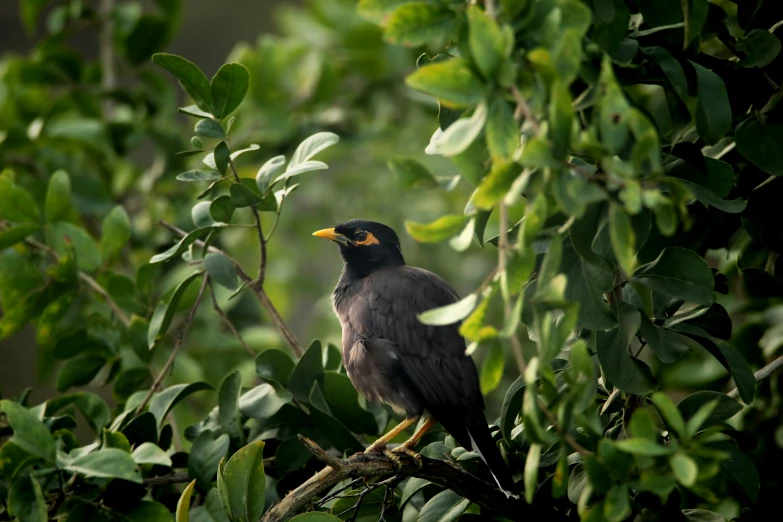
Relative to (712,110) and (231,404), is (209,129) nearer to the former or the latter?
(231,404)

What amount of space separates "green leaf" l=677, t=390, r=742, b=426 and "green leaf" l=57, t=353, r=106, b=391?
1.79m

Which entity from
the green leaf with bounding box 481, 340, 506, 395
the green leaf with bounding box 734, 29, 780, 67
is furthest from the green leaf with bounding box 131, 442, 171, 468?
the green leaf with bounding box 734, 29, 780, 67

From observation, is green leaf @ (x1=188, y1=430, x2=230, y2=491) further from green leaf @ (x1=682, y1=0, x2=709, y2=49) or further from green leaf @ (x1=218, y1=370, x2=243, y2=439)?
green leaf @ (x1=682, y1=0, x2=709, y2=49)

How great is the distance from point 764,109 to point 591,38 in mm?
546

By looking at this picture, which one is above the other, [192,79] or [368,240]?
[192,79]

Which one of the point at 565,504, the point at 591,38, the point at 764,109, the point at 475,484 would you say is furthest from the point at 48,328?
the point at 764,109

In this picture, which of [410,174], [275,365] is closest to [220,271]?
[275,365]

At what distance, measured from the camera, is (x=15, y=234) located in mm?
2639

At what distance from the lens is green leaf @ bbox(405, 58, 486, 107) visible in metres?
1.25

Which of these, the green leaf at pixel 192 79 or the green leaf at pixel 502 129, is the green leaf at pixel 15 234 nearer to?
the green leaf at pixel 192 79

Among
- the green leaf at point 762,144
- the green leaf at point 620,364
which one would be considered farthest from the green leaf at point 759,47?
the green leaf at point 620,364

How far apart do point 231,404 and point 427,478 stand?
0.64m

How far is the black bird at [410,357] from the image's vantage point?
235 cm

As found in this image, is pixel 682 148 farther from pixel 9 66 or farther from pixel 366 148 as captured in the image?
pixel 366 148
